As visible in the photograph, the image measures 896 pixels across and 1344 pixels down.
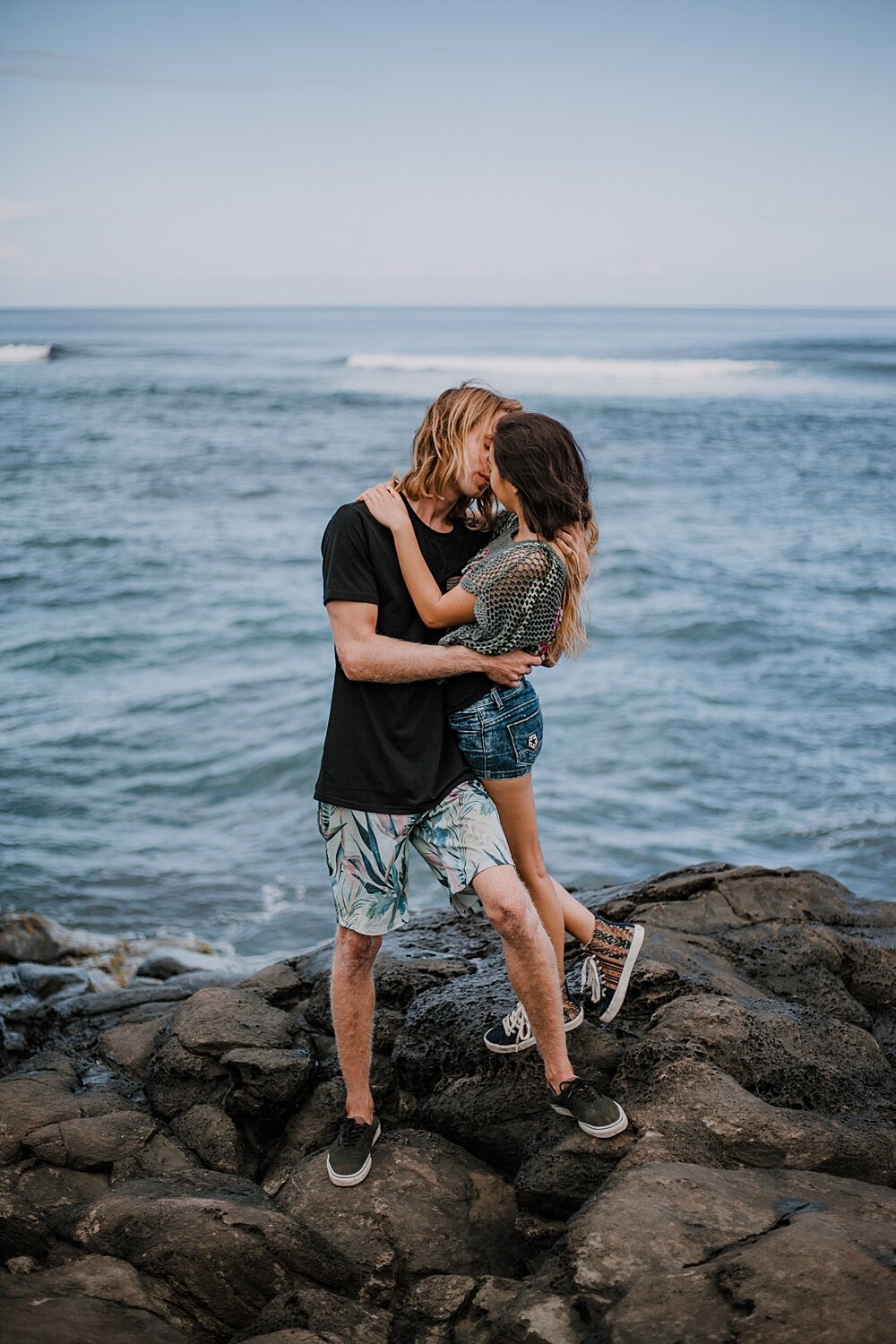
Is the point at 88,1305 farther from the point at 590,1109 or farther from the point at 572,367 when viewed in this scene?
the point at 572,367

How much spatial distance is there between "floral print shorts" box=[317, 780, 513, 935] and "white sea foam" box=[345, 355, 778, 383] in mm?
43463

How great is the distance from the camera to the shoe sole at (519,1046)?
4.19 metres

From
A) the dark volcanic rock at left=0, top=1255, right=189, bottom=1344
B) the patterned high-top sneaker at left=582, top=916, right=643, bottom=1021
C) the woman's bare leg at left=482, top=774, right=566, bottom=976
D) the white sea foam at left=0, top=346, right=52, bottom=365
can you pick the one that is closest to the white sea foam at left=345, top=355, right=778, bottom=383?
the white sea foam at left=0, top=346, right=52, bottom=365

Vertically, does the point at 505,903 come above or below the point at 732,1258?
above

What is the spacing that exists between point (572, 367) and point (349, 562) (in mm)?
50285

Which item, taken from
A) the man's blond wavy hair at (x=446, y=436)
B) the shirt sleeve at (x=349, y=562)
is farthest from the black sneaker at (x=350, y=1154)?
the man's blond wavy hair at (x=446, y=436)

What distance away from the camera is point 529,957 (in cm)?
362

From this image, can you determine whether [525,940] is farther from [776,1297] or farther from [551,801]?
[551,801]

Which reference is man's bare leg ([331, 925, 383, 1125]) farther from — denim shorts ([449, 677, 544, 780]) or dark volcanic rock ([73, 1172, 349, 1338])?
denim shorts ([449, 677, 544, 780])

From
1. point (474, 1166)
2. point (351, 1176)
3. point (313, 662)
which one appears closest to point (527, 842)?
point (474, 1166)

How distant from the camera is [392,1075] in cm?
444

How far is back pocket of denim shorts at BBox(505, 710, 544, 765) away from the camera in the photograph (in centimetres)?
386

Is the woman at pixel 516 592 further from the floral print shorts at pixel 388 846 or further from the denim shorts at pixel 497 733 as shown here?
the floral print shorts at pixel 388 846

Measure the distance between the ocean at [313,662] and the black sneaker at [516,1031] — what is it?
138 inches
